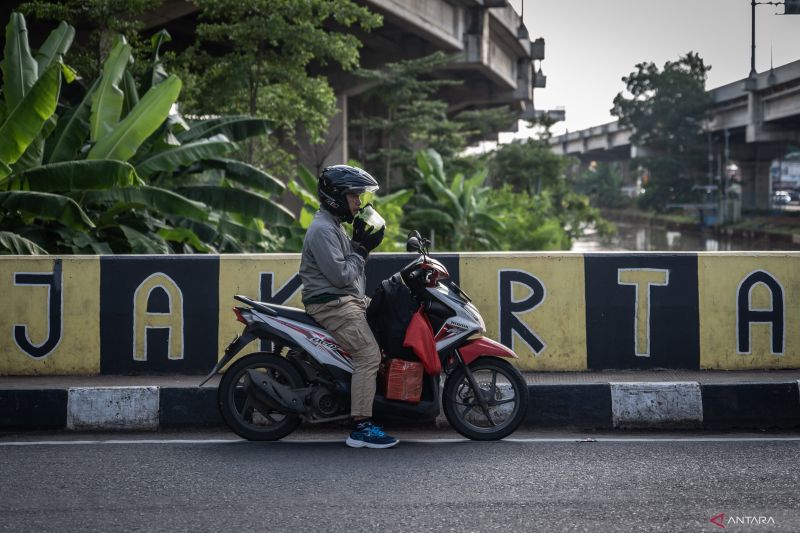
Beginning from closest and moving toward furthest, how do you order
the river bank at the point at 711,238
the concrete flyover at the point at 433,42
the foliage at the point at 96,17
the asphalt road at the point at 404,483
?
the asphalt road at the point at 404,483 < the foliage at the point at 96,17 < the concrete flyover at the point at 433,42 < the river bank at the point at 711,238

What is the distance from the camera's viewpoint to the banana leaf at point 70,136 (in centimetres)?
1184

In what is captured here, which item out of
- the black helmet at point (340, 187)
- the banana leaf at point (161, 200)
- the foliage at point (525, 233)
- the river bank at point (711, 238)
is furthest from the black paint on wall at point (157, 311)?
the river bank at point (711, 238)

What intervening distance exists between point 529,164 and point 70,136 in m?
35.3

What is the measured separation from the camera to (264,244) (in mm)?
15211

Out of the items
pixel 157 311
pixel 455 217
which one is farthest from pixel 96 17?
pixel 455 217

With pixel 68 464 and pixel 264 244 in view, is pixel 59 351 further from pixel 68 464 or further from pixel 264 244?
pixel 264 244

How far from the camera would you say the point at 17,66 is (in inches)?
454

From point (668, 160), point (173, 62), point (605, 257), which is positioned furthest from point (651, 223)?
point (605, 257)

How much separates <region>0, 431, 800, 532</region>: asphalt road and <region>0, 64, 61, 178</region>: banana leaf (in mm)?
3803

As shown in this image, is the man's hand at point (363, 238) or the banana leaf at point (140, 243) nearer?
the man's hand at point (363, 238)

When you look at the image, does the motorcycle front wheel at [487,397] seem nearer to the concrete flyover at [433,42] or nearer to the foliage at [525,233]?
the foliage at [525,233]

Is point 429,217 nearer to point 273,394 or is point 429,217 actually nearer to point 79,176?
point 79,176

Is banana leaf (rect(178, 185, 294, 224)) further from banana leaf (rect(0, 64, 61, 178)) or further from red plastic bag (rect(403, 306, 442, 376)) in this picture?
red plastic bag (rect(403, 306, 442, 376))

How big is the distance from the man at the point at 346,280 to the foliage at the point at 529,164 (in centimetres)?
3943
